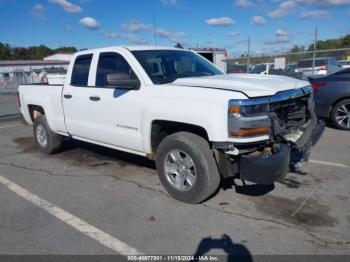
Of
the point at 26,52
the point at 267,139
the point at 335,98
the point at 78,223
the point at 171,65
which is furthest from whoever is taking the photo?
the point at 26,52

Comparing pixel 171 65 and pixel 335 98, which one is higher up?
pixel 171 65

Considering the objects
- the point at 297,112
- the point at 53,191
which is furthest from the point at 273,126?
the point at 53,191

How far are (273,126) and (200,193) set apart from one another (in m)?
1.14

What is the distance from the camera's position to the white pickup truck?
3.60 m

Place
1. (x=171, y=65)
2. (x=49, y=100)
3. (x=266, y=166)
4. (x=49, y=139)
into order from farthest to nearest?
(x=49, y=139) < (x=49, y=100) < (x=171, y=65) < (x=266, y=166)

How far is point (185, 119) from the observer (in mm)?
3896

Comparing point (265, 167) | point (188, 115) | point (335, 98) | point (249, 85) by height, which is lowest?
point (265, 167)

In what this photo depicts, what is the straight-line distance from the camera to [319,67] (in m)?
16.9

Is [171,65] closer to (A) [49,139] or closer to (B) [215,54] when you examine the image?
(A) [49,139]

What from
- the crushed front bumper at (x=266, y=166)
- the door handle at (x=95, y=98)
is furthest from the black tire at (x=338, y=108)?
the door handle at (x=95, y=98)

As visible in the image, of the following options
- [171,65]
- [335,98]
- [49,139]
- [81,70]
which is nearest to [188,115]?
[171,65]

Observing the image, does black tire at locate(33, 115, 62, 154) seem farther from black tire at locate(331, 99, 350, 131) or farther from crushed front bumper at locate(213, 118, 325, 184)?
black tire at locate(331, 99, 350, 131)

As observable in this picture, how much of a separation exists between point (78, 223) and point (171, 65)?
252cm

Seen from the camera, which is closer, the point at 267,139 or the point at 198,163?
the point at 267,139
